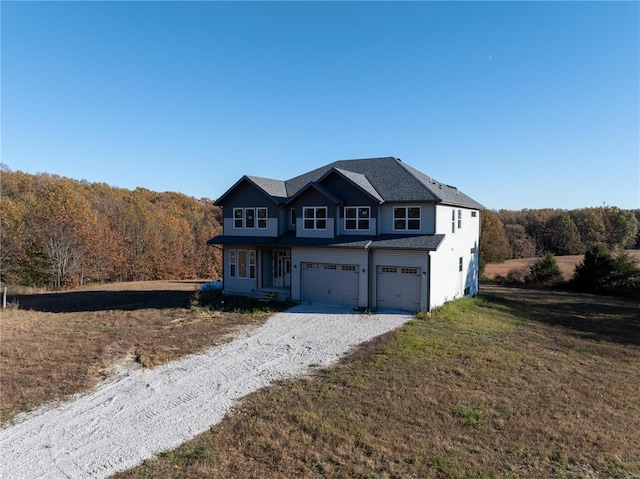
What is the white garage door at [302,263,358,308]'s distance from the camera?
67.6ft

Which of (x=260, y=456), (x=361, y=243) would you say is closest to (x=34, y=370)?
(x=260, y=456)

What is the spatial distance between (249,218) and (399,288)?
9.94 m

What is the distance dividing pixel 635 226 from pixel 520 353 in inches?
2753

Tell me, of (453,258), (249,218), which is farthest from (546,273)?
(249,218)

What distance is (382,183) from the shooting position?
22.3 meters

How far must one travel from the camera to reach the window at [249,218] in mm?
24109

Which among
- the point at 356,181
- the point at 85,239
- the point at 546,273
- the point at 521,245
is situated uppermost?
the point at 356,181

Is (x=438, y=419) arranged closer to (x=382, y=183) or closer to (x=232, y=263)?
(x=382, y=183)

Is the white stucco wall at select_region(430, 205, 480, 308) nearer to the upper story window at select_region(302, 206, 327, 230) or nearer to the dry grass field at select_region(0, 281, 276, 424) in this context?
the upper story window at select_region(302, 206, 327, 230)

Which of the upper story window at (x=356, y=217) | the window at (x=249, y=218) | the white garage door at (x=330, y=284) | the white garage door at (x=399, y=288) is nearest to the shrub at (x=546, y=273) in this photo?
the white garage door at (x=399, y=288)

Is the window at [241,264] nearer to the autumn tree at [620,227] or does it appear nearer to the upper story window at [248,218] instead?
the upper story window at [248,218]

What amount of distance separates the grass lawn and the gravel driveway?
0.58m

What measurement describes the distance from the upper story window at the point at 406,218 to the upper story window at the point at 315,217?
3682mm

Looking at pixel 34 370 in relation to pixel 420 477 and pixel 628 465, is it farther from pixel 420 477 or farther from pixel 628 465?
pixel 628 465
